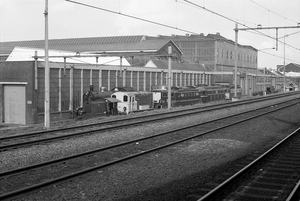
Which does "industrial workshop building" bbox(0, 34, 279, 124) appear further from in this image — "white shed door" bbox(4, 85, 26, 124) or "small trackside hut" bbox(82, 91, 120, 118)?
"small trackside hut" bbox(82, 91, 120, 118)

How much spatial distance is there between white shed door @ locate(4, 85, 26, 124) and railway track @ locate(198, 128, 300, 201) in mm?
30742

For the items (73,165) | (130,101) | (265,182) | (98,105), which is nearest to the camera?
(265,182)

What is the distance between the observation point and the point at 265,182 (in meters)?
10.9

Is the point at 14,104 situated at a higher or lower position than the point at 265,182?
higher

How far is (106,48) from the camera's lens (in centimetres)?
8012

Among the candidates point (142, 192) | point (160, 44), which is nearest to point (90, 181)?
point (142, 192)

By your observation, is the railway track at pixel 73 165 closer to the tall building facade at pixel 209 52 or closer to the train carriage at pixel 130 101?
the train carriage at pixel 130 101

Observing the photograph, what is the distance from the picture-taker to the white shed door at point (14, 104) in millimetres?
40250

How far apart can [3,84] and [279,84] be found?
9221 centimetres

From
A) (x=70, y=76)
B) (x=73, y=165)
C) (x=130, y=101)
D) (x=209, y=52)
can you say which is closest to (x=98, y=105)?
→ (x=130, y=101)

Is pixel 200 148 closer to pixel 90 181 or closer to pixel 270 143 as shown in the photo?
pixel 270 143

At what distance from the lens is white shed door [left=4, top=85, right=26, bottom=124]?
132ft

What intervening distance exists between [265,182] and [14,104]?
34605mm

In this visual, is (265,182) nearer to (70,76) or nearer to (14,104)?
(14,104)
